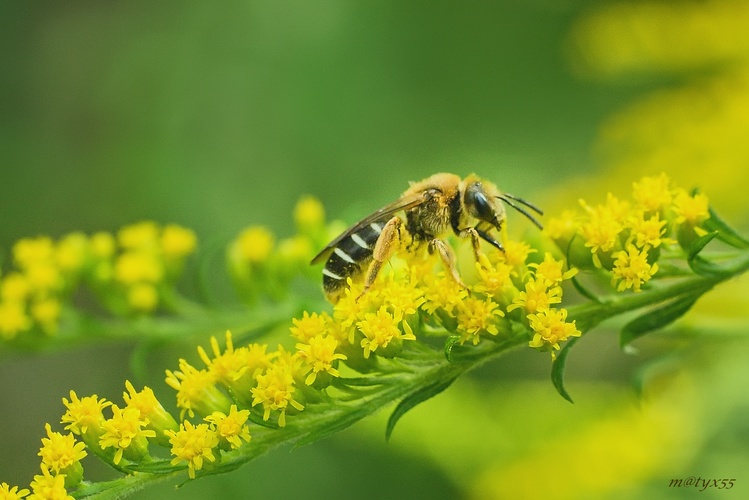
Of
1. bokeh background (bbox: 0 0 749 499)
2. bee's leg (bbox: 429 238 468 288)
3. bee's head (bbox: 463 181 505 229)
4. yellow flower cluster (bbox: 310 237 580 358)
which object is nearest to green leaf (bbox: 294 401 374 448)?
yellow flower cluster (bbox: 310 237 580 358)

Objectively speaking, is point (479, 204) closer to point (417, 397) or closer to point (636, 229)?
point (636, 229)

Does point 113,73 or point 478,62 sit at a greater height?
point 113,73

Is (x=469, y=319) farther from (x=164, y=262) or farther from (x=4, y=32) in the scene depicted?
(x=4, y=32)

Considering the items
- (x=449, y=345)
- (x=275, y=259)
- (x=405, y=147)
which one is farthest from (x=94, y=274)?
(x=405, y=147)

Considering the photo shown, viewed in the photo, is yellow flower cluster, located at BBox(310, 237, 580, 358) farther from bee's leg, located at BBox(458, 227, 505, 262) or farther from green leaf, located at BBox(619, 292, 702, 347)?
green leaf, located at BBox(619, 292, 702, 347)

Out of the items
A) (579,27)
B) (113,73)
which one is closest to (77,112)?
(113,73)
